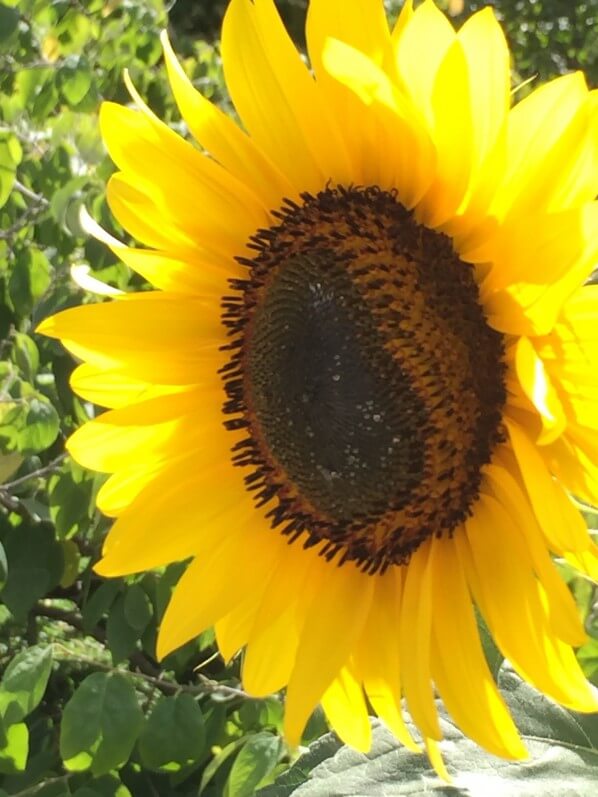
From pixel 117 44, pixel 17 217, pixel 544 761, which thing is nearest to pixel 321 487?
pixel 544 761

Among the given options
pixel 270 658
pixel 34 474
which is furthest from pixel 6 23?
pixel 270 658

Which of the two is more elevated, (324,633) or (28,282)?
(28,282)

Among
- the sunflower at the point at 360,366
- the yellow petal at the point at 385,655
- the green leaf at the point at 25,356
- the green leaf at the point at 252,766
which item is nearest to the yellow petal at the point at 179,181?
the sunflower at the point at 360,366

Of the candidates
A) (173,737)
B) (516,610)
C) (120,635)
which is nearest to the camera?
(516,610)

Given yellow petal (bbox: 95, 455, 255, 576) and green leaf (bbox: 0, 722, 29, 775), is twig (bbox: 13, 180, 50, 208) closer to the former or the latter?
yellow petal (bbox: 95, 455, 255, 576)

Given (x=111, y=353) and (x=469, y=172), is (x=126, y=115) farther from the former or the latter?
(x=469, y=172)

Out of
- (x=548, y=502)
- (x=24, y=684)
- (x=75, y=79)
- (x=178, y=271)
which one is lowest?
(x=24, y=684)

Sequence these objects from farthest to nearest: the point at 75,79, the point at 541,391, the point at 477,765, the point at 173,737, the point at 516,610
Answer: the point at 75,79
the point at 173,737
the point at 477,765
the point at 516,610
the point at 541,391

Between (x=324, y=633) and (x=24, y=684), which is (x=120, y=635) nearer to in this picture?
(x=24, y=684)
